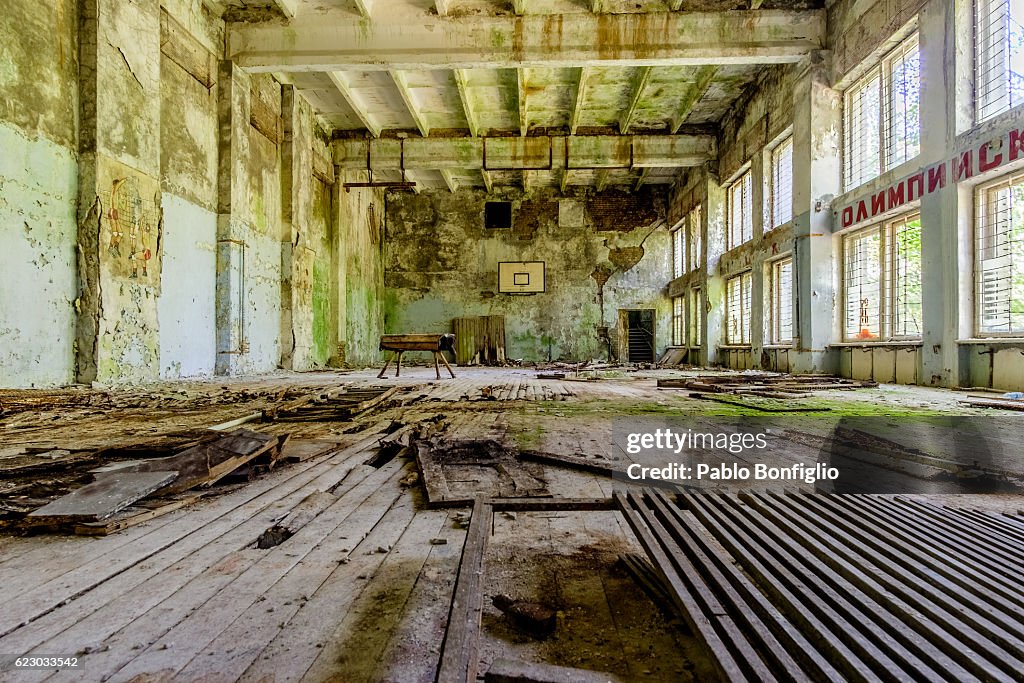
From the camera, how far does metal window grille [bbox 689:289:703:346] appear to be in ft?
51.2

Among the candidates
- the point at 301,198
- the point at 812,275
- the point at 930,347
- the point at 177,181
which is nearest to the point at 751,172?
the point at 812,275

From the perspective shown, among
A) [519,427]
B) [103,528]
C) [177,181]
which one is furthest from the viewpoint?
[177,181]

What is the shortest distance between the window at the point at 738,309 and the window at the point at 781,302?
1.19 meters

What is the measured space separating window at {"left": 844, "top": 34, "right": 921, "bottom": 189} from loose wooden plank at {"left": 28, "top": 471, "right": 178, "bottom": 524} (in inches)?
355

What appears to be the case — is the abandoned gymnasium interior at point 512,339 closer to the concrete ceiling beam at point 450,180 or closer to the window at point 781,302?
the window at point 781,302

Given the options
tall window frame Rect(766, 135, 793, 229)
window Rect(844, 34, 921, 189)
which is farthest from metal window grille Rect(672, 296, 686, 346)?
window Rect(844, 34, 921, 189)

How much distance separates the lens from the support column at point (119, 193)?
661 centimetres

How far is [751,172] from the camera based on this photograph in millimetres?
12086

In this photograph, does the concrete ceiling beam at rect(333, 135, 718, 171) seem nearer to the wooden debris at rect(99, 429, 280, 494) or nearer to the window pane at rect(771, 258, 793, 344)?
the window pane at rect(771, 258, 793, 344)

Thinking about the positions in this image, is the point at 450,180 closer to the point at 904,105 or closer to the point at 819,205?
the point at 819,205

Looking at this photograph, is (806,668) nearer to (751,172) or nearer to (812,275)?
(812,275)

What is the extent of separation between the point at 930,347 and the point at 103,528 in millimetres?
8562

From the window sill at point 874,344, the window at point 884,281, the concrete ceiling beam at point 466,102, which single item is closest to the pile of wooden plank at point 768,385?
the window sill at point 874,344

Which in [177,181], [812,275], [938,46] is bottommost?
[812,275]
